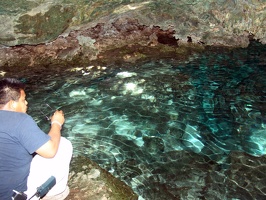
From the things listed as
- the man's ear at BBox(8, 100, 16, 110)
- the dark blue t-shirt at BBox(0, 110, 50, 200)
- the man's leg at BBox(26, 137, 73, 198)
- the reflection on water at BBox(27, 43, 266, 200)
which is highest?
the man's ear at BBox(8, 100, 16, 110)

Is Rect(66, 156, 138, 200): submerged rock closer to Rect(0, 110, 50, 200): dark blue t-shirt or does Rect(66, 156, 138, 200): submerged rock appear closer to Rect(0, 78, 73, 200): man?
Rect(0, 78, 73, 200): man

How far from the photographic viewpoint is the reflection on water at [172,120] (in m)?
5.39

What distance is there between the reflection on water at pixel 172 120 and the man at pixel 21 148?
6.62 feet

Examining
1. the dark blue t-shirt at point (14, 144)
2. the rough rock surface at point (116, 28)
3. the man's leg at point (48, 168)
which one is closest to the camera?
the dark blue t-shirt at point (14, 144)

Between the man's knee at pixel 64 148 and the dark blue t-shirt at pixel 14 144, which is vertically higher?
the dark blue t-shirt at pixel 14 144

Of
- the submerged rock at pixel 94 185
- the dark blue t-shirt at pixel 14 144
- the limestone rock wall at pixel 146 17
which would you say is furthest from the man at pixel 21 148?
the limestone rock wall at pixel 146 17

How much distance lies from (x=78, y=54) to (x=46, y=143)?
26.3 feet

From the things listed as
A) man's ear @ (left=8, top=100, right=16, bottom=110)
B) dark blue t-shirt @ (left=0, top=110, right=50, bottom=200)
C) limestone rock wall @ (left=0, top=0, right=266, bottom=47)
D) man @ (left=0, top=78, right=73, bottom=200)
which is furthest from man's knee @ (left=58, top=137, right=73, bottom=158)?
limestone rock wall @ (left=0, top=0, right=266, bottom=47)

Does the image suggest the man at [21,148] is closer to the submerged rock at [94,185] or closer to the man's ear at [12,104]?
the man's ear at [12,104]

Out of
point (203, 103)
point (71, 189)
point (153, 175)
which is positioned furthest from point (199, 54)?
point (71, 189)

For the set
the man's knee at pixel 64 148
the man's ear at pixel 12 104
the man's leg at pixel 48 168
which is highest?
the man's ear at pixel 12 104

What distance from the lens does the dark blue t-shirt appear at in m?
3.10

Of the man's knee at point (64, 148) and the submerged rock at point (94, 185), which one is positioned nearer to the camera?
the man's knee at point (64, 148)

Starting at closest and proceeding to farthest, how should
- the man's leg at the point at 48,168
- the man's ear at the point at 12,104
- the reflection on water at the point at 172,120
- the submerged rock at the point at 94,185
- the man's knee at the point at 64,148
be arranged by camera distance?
the man's ear at the point at 12,104 < the man's leg at the point at 48,168 < the man's knee at the point at 64,148 < the submerged rock at the point at 94,185 < the reflection on water at the point at 172,120
